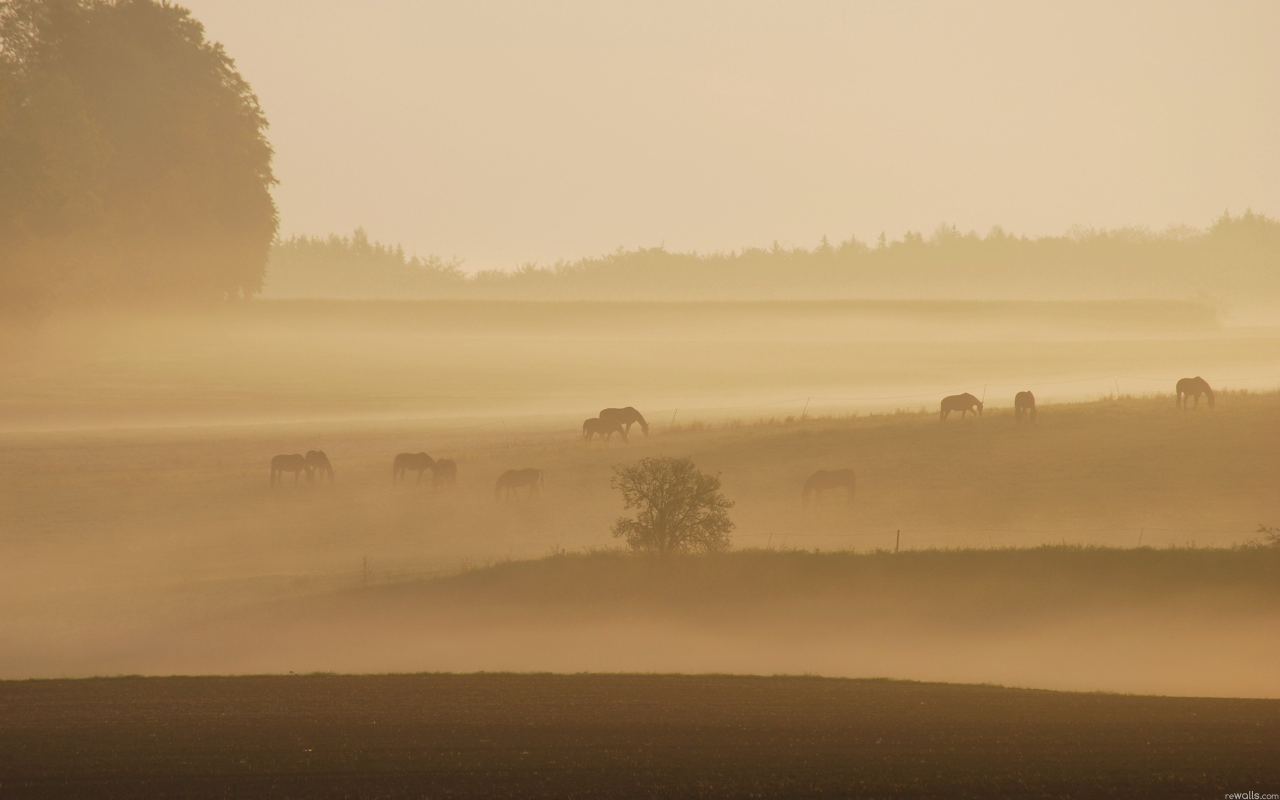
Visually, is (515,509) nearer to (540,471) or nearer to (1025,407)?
(540,471)

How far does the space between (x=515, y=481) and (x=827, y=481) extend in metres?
11.7

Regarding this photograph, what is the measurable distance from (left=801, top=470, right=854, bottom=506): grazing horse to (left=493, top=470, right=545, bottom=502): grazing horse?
10.1 meters

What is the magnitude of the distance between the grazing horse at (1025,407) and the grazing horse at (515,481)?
21.7 metres

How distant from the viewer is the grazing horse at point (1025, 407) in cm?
4928

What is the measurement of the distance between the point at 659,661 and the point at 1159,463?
76.5 feet

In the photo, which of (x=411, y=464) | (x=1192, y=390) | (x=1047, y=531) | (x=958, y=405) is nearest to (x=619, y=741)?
(x=1047, y=531)

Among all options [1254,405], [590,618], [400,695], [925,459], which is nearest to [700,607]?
[590,618]

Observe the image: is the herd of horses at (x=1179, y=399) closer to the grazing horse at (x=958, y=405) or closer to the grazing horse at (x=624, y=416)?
the grazing horse at (x=958, y=405)

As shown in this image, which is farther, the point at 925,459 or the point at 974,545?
the point at 925,459

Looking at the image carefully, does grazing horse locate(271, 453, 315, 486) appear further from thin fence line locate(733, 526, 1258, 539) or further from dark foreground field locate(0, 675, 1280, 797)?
dark foreground field locate(0, 675, 1280, 797)

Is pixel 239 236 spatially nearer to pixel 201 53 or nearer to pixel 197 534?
pixel 201 53

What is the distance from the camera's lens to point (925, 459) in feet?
145

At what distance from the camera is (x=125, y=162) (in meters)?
81.0

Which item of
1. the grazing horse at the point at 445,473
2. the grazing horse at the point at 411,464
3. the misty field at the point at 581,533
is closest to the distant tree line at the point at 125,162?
the misty field at the point at 581,533
